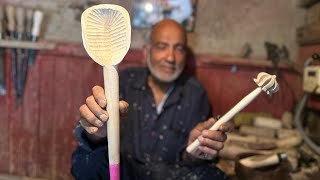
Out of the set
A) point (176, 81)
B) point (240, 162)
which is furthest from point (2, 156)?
point (240, 162)

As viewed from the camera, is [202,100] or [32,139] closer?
[202,100]

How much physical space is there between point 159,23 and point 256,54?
52cm

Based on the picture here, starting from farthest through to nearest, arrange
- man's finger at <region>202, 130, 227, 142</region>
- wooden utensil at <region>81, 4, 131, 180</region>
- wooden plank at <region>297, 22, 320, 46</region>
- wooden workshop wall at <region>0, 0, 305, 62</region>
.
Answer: wooden workshop wall at <region>0, 0, 305, 62</region>
wooden plank at <region>297, 22, 320, 46</region>
man's finger at <region>202, 130, 227, 142</region>
wooden utensil at <region>81, 4, 131, 180</region>

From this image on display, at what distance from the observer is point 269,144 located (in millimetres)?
1326

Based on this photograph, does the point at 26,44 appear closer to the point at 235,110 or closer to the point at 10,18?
the point at 10,18

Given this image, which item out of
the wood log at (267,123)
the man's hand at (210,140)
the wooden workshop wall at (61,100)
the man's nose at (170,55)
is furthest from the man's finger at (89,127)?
the wood log at (267,123)

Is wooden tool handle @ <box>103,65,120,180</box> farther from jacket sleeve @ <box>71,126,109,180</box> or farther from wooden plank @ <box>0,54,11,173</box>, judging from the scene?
wooden plank @ <box>0,54,11,173</box>

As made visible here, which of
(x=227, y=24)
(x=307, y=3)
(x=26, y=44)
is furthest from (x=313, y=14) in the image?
(x=26, y=44)

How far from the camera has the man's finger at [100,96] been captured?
2.07 feet

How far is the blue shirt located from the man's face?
0.07 metres

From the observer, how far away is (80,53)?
5.39ft

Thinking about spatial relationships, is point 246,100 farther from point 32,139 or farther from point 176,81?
point 32,139

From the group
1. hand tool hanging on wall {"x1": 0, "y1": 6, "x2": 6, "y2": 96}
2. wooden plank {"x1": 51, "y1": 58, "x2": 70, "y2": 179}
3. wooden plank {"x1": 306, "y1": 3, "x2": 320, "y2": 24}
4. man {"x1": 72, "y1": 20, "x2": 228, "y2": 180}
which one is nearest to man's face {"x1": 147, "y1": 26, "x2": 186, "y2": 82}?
man {"x1": 72, "y1": 20, "x2": 228, "y2": 180}

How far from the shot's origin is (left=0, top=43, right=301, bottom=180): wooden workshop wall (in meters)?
1.64
